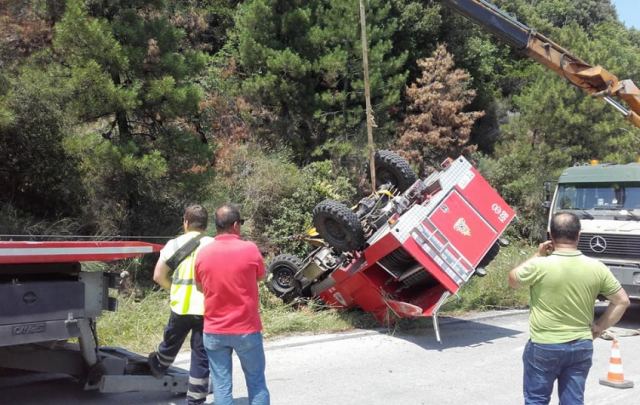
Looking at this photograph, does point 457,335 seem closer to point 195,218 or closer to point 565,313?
point 195,218

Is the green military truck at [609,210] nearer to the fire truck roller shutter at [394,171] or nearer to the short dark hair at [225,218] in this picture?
the fire truck roller shutter at [394,171]

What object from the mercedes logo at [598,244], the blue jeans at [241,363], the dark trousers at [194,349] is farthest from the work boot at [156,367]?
the mercedes logo at [598,244]

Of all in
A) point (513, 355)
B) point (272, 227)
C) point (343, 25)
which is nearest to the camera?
point (513, 355)

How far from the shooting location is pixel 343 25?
16.7 m

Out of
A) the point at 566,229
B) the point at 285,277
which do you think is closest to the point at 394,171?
the point at 285,277

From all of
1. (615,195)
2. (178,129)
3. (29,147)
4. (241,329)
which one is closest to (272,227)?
(178,129)

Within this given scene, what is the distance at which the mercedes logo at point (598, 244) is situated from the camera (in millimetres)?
9799

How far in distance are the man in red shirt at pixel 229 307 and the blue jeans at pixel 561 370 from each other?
177 cm

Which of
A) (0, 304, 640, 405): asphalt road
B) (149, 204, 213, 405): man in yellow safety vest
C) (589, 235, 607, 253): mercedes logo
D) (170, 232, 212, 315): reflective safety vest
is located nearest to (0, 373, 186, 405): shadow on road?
(0, 304, 640, 405): asphalt road

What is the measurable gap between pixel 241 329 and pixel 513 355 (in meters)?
4.57

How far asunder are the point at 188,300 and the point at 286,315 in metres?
4.24

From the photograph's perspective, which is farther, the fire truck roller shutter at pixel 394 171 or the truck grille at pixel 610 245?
the truck grille at pixel 610 245

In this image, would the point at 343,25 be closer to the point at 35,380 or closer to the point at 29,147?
the point at 29,147

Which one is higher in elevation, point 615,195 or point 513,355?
point 615,195
